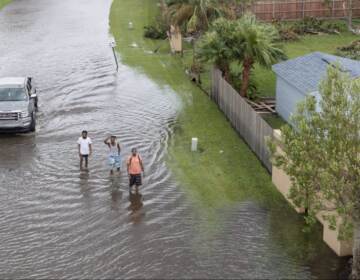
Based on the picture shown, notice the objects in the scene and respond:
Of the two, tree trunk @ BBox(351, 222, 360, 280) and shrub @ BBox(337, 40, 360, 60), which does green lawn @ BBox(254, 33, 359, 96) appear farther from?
tree trunk @ BBox(351, 222, 360, 280)

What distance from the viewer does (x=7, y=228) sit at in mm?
17609

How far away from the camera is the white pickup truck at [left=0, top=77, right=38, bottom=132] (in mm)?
24859

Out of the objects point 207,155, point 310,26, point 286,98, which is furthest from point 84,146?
point 310,26

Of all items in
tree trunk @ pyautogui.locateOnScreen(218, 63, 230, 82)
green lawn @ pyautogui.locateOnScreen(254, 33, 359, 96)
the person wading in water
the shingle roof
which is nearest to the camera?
the person wading in water

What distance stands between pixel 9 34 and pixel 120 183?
30529 mm

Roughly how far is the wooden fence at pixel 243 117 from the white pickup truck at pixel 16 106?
7.63 meters

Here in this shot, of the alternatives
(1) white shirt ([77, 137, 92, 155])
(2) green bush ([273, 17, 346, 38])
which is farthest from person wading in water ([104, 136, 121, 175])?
(2) green bush ([273, 17, 346, 38])

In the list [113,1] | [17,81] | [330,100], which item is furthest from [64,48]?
[330,100]

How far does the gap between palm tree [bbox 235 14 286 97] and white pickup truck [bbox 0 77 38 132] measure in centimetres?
870

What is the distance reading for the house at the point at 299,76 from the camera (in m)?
24.2

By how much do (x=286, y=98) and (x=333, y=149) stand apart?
12.6 metres

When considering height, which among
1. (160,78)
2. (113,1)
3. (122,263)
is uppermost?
(113,1)

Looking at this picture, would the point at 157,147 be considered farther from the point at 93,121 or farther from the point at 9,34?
the point at 9,34

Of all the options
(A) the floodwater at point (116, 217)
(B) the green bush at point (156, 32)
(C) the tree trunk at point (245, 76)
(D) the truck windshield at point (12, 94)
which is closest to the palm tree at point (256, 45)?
(C) the tree trunk at point (245, 76)
